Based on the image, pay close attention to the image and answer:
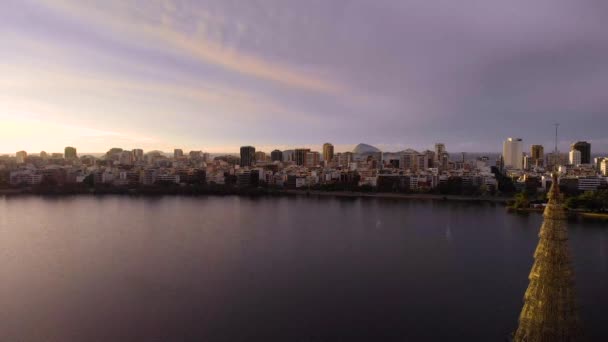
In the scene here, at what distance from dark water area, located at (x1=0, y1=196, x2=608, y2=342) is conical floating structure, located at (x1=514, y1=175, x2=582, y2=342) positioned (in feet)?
4.42

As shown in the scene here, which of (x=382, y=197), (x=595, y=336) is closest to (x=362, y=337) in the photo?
(x=595, y=336)

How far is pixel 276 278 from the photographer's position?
520cm

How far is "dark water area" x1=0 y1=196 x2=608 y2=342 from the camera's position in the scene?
12.7 feet

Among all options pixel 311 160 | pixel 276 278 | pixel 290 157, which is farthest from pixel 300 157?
pixel 276 278

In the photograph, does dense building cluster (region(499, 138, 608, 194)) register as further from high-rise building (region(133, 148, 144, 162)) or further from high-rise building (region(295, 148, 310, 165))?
high-rise building (region(133, 148, 144, 162))

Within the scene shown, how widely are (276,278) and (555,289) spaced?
133 inches

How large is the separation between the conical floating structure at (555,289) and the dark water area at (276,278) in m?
1.35

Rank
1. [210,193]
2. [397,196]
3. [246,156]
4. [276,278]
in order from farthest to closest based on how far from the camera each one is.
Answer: [246,156], [210,193], [397,196], [276,278]

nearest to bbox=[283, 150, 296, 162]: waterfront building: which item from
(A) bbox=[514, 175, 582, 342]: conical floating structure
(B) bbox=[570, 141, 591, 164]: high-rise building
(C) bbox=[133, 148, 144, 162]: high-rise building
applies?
(C) bbox=[133, 148, 144, 162]: high-rise building

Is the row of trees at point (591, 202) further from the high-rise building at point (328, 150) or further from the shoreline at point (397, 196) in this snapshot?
the high-rise building at point (328, 150)

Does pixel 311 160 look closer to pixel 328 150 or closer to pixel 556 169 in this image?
pixel 328 150

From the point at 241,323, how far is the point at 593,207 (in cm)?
964

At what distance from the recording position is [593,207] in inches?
397

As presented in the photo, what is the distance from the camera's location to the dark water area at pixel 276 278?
3863 mm
